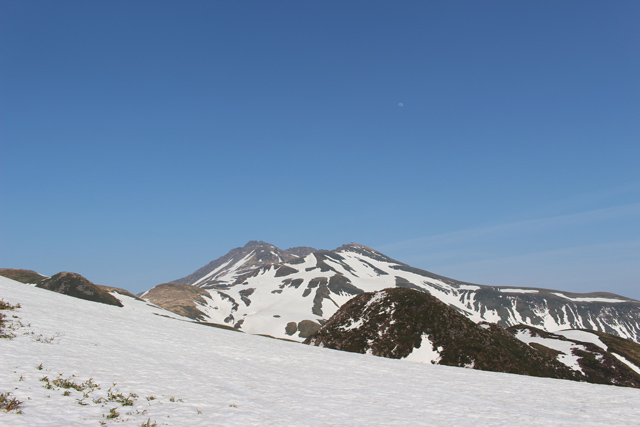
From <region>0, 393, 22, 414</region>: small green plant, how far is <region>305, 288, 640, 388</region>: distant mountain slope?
3703cm

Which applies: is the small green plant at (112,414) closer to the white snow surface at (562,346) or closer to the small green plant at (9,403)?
the small green plant at (9,403)

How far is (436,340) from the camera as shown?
4366cm

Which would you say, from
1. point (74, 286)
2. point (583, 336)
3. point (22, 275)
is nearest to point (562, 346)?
point (583, 336)

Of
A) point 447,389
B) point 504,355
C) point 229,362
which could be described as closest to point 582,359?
point 504,355

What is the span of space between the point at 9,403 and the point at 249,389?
382 inches

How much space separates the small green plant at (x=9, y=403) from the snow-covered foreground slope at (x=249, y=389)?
0.27 metres

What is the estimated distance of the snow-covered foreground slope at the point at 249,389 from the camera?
13.5 m

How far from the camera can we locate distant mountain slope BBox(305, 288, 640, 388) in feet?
134

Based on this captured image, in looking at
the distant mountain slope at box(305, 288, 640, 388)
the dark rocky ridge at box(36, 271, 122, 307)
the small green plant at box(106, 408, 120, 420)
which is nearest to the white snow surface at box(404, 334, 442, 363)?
the distant mountain slope at box(305, 288, 640, 388)

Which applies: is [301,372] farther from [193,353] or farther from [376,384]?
[193,353]

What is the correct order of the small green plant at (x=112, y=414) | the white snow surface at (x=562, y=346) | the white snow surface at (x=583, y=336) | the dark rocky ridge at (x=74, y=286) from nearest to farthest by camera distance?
the small green plant at (x=112, y=414)
the white snow surface at (x=562, y=346)
the white snow surface at (x=583, y=336)
the dark rocky ridge at (x=74, y=286)

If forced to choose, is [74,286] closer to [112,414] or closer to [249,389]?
[249,389]

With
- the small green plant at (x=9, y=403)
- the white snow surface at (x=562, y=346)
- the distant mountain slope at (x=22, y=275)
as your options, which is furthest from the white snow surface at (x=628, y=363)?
the distant mountain slope at (x=22, y=275)

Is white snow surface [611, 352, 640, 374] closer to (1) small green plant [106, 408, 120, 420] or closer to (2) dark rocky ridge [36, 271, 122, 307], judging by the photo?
(1) small green plant [106, 408, 120, 420]
